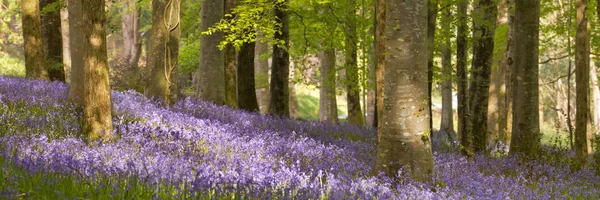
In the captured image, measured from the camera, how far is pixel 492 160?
9789mm

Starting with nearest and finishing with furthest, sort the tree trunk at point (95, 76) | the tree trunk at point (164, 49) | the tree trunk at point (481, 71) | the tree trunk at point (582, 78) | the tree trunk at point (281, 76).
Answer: the tree trunk at point (95, 76) < the tree trunk at point (582, 78) < the tree trunk at point (164, 49) < the tree trunk at point (481, 71) < the tree trunk at point (281, 76)

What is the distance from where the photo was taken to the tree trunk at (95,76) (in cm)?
747

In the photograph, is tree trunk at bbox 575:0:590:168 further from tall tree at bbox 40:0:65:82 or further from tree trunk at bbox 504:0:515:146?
tall tree at bbox 40:0:65:82

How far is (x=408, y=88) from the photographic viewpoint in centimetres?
671

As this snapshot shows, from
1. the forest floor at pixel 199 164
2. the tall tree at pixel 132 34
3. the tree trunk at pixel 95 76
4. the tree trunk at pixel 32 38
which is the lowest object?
the forest floor at pixel 199 164

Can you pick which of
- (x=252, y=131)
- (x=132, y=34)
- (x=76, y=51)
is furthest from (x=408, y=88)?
(x=132, y=34)

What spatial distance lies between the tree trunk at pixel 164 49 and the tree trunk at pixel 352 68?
6641 mm

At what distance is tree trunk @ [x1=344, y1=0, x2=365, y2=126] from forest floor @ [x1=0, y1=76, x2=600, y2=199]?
20.3 feet

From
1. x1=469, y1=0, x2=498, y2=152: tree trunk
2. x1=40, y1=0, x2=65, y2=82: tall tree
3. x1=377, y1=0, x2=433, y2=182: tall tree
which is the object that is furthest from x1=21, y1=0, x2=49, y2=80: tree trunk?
x1=377, y1=0, x2=433, y2=182: tall tree

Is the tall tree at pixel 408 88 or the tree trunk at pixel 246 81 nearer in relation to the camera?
the tall tree at pixel 408 88

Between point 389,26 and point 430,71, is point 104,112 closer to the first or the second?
point 389,26

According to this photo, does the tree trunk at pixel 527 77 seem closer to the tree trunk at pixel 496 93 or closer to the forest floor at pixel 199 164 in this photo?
the forest floor at pixel 199 164

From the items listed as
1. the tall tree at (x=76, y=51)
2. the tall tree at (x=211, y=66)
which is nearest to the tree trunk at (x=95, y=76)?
the tall tree at (x=76, y=51)

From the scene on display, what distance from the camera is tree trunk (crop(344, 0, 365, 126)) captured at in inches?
682
